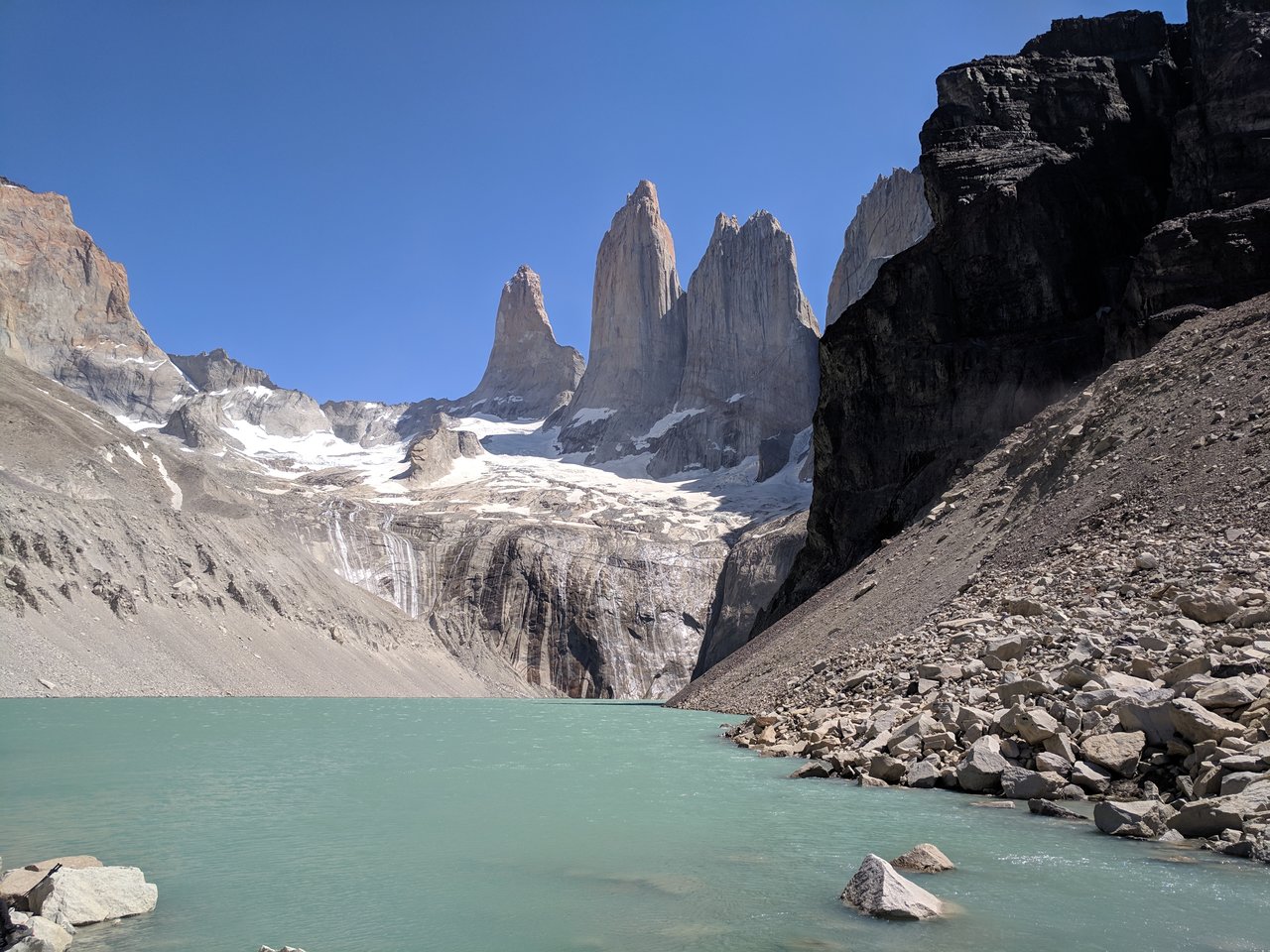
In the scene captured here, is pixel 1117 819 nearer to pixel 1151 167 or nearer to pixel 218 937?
pixel 218 937

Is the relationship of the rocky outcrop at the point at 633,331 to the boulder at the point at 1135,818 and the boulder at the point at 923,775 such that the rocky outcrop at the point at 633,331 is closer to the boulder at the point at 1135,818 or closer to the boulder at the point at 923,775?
the boulder at the point at 923,775

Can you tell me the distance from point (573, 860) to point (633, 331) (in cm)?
18319

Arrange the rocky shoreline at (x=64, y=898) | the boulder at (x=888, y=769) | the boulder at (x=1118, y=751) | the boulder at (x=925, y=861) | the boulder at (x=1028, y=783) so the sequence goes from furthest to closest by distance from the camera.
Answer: the boulder at (x=888, y=769), the boulder at (x=1028, y=783), the boulder at (x=1118, y=751), the boulder at (x=925, y=861), the rocky shoreline at (x=64, y=898)

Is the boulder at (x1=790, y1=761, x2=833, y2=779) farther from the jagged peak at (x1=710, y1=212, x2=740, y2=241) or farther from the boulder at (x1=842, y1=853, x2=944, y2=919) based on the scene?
the jagged peak at (x1=710, y1=212, x2=740, y2=241)

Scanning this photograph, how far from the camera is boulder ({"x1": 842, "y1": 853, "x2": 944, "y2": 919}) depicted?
7305 millimetres

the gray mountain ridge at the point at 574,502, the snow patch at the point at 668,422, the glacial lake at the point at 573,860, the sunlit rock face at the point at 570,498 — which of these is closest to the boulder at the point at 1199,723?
the glacial lake at the point at 573,860

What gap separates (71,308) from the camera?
606ft

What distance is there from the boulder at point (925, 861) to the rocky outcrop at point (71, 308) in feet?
629

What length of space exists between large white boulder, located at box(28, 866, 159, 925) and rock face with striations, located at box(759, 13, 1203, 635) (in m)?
36.6

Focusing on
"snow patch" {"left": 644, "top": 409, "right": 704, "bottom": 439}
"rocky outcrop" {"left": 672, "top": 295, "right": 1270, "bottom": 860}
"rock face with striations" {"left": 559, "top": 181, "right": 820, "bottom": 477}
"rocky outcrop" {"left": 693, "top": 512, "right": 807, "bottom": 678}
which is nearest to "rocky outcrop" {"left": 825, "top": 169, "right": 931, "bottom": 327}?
"rock face with striations" {"left": 559, "top": 181, "right": 820, "bottom": 477}

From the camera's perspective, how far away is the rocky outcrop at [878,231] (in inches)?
4747

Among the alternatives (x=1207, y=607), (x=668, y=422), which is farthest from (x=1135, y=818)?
(x=668, y=422)

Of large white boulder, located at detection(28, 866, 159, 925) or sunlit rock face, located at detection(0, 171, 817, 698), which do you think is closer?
large white boulder, located at detection(28, 866, 159, 925)

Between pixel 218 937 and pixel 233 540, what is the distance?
65.1 metres
